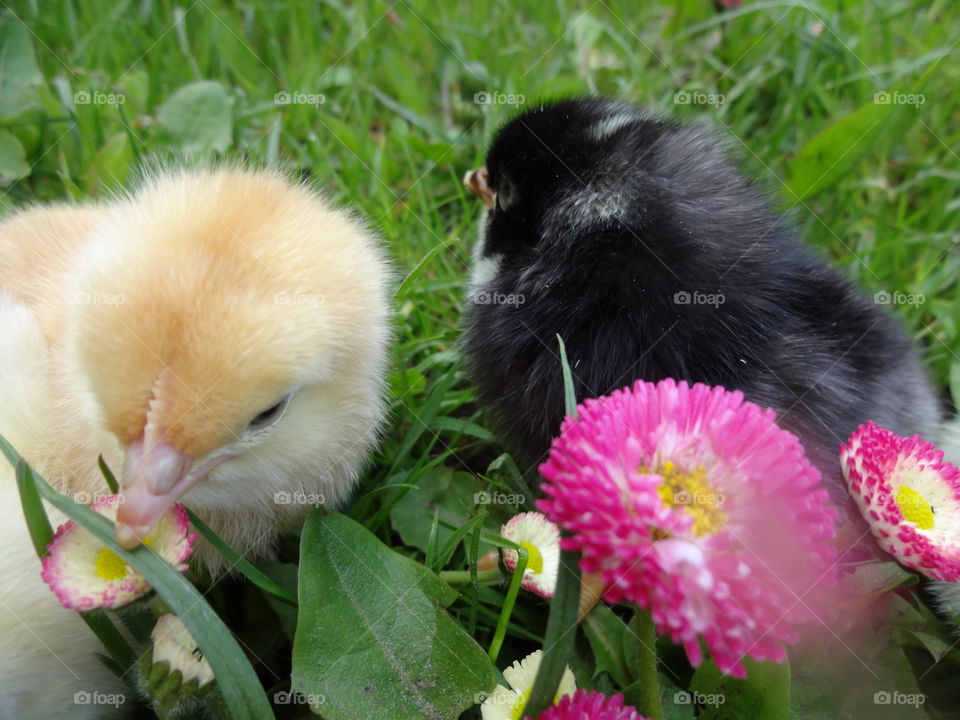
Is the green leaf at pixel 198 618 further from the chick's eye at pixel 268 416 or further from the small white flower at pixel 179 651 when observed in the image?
the chick's eye at pixel 268 416

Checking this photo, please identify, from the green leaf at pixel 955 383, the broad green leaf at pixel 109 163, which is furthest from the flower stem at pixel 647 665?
the broad green leaf at pixel 109 163

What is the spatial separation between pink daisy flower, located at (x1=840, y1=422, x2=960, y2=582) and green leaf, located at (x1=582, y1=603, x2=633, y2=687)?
460 mm

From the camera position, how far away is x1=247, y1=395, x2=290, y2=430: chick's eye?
1268 millimetres

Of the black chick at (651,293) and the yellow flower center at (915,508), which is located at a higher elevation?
the black chick at (651,293)

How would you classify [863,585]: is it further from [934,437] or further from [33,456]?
[33,456]

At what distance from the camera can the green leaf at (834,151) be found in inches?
93.0

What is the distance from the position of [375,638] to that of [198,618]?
0.33 meters

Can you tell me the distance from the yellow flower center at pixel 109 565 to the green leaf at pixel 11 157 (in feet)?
4.71

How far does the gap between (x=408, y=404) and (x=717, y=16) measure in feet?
6.31

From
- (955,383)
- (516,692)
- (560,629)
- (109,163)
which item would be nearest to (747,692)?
(516,692)

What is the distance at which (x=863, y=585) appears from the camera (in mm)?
1446

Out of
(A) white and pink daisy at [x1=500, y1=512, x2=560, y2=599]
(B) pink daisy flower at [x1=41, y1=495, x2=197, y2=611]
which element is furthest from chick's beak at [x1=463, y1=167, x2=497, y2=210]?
(B) pink daisy flower at [x1=41, y1=495, x2=197, y2=611]

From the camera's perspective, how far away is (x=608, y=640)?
1.46 metres

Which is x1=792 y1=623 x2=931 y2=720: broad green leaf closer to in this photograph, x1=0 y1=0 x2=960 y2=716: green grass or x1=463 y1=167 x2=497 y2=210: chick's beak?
x1=0 y1=0 x2=960 y2=716: green grass
